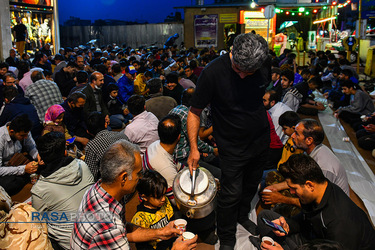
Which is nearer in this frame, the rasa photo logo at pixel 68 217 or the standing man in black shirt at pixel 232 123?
the rasa photo logo at pixel 68 217

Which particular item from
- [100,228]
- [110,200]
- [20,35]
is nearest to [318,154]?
[110,200]

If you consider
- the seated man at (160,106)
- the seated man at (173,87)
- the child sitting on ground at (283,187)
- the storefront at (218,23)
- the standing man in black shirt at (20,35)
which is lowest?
the child sitting on ground at (283,187)

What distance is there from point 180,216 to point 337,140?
426cm

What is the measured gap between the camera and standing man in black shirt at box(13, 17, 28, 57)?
14.3m

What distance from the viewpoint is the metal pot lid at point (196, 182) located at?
8.89 feet

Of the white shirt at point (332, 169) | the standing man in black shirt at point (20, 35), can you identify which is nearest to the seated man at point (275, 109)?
the white shirt at point (332, 169)

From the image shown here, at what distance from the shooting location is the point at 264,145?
9.27 feet

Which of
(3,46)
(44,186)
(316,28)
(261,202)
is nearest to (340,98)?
(261,202)

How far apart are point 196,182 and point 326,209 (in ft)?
3.41

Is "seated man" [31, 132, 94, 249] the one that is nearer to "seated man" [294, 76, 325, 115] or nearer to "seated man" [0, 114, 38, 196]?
"seated man" [0, 114, 38, 196]

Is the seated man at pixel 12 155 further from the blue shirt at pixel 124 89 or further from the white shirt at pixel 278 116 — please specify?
the blue shirt at pixel 124 89

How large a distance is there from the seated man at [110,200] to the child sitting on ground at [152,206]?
0.66m

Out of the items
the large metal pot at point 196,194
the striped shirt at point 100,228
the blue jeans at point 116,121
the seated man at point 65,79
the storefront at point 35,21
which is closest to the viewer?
the striped shirt at point 100,228

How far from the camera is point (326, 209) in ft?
7.20
